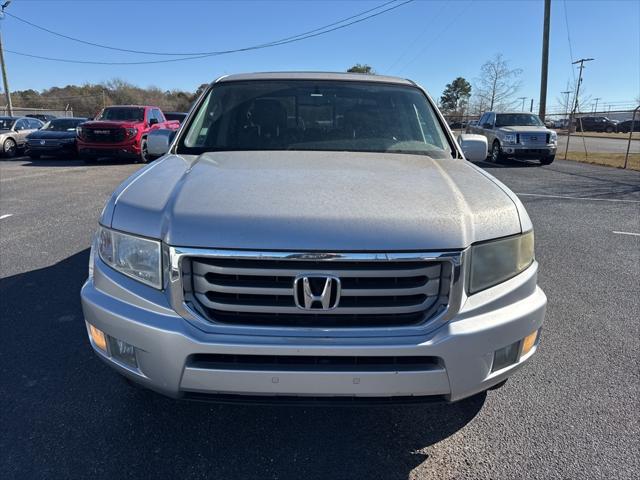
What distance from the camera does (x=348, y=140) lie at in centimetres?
324

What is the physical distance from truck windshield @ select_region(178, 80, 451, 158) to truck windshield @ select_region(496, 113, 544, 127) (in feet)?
48.0

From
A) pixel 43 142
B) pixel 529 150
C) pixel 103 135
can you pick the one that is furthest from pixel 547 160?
pixel 43 142

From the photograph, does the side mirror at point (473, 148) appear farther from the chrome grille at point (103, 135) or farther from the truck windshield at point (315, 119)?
the chrome grille at point (103, 135)

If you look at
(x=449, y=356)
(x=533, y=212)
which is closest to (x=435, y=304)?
(x=449, y=356)

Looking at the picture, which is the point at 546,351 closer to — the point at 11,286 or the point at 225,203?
the point at 225,203

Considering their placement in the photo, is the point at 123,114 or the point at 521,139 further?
the point at 123,114

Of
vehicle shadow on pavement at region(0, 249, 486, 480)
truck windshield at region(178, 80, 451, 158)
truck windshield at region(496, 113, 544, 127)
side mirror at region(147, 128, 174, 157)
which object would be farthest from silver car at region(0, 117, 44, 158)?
truck windshield at region(496, 113, 544, 127)

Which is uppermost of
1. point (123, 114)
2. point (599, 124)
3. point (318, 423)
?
point (599, 124)

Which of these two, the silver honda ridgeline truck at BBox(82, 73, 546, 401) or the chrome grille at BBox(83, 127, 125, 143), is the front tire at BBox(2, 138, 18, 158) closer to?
the chrome grille at BBox(83, 127, 125, 143)

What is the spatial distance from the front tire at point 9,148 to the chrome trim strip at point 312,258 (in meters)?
18.6

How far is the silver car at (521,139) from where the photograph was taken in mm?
15461

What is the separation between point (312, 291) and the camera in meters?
1.88

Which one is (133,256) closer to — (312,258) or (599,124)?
(312,258)

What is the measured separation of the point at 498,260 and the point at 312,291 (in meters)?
0.86
